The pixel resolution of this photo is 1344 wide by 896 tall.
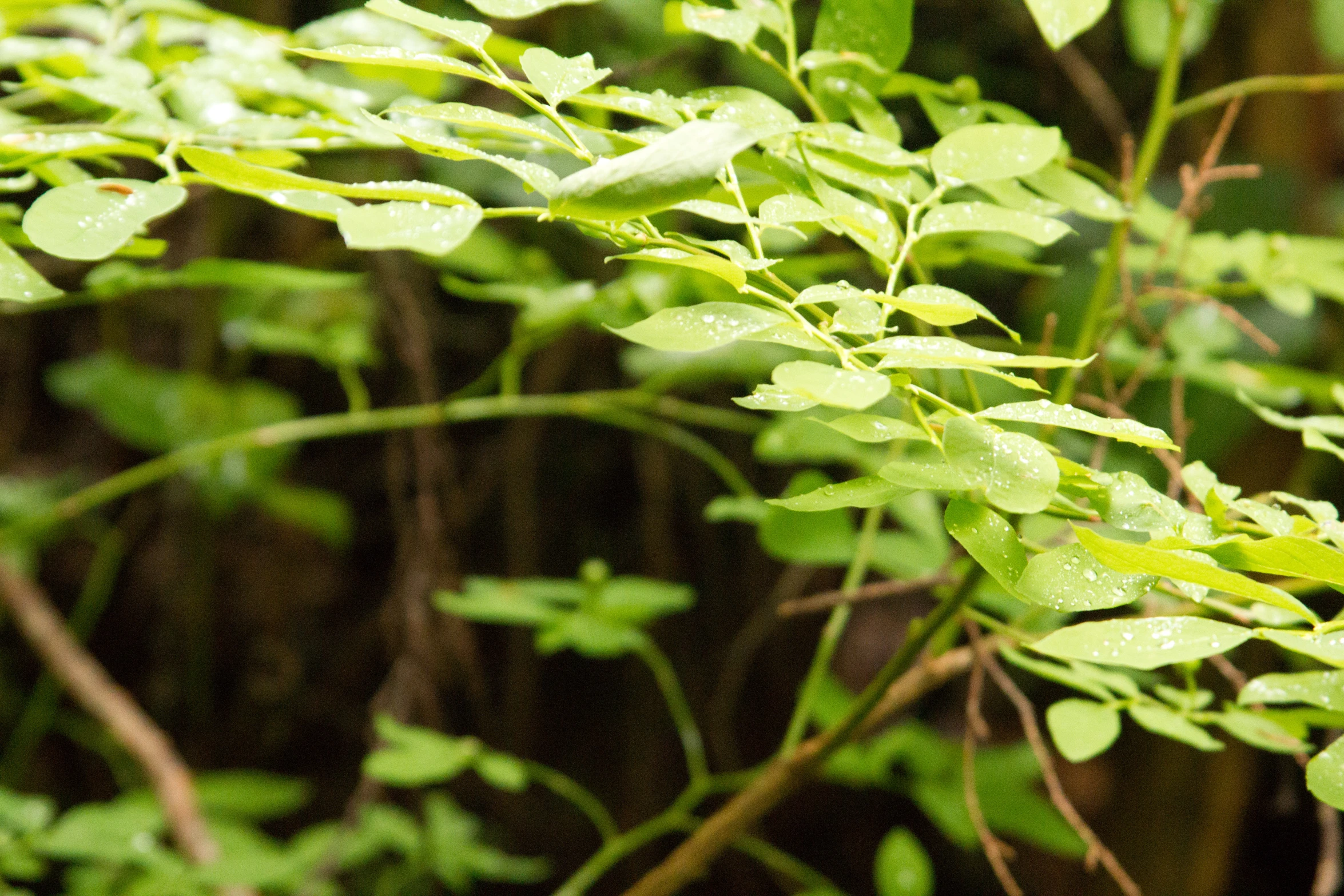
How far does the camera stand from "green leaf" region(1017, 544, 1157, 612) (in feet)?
1.13

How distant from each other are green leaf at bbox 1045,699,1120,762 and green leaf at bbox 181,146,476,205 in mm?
368

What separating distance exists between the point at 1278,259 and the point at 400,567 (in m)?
1.01

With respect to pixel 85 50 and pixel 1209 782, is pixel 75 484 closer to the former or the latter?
pixel 85 50

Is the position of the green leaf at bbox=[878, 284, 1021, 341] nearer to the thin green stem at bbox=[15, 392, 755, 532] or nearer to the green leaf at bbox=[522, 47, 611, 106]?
the green leaf at bbox=[522, 47, 611, 106]

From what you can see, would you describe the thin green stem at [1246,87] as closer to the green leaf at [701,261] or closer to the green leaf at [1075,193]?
the green leaf at [1075,193]

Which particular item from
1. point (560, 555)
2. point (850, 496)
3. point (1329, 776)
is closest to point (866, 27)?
point (850, 496)

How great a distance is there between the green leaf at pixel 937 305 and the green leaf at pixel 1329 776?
7.7 inches

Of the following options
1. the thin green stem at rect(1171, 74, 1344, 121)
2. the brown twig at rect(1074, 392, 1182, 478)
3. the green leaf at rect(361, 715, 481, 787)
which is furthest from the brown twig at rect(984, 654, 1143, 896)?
the green leaf at rect(361, 715, 481, 787)

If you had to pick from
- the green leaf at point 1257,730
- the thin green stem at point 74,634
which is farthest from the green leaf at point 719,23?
the thin green stem at point 74,634

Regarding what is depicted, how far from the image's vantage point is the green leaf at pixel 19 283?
41 cm

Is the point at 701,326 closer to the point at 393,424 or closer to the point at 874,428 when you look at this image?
the point at 874,428

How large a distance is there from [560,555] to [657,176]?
5.32 feet

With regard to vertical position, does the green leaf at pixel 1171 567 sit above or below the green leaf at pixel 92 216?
below

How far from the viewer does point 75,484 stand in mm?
1949
